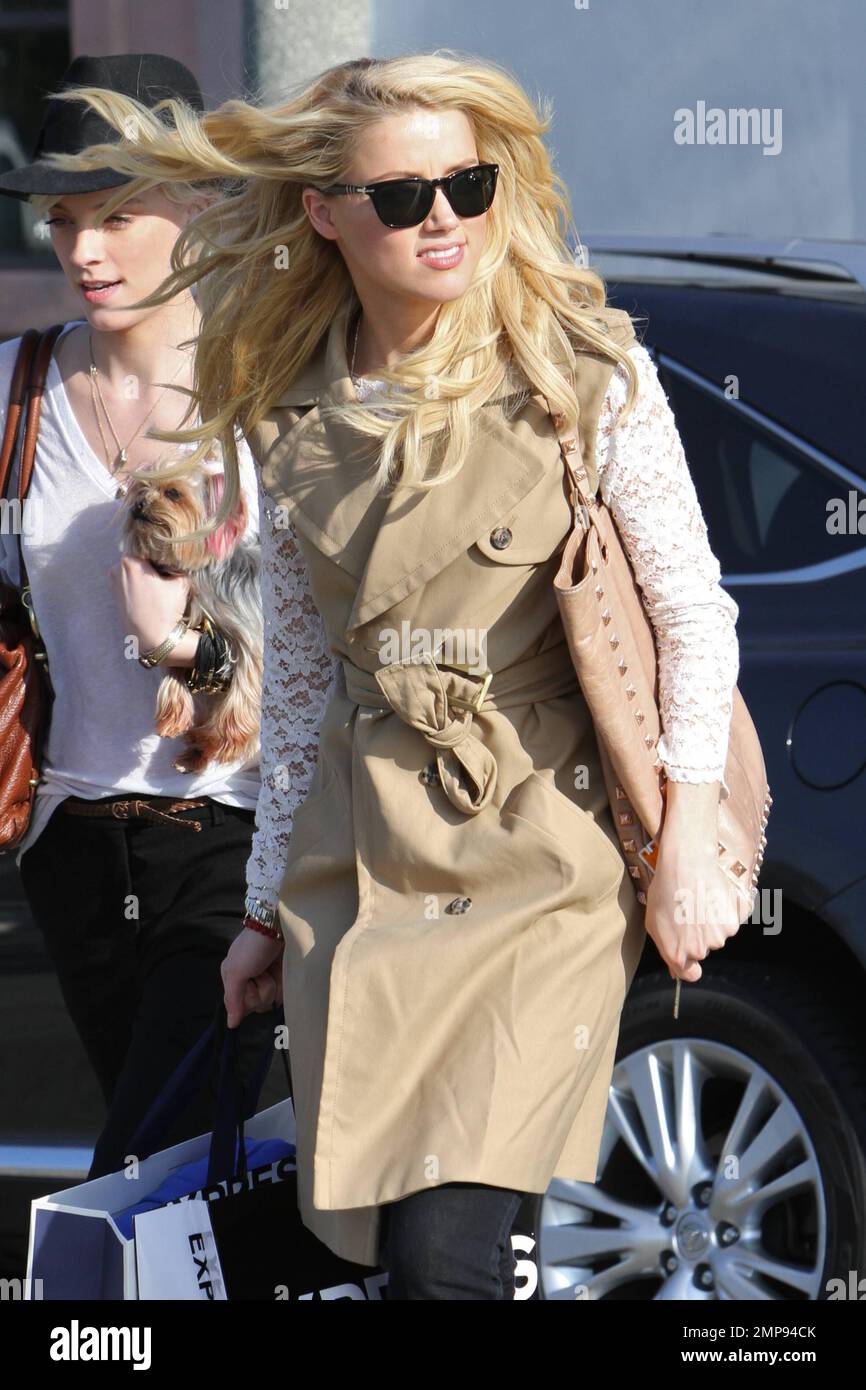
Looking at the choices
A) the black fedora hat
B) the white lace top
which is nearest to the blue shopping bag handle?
the white lace top

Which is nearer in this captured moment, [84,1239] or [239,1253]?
[239,1253]

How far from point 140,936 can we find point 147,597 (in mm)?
543

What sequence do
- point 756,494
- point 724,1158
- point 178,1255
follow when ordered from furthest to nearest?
1. point 756,494
2. point 724,1158
3. point 178,1255

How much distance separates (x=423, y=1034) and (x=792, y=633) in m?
1.40

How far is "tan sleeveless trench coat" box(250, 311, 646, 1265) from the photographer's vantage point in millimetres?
2227

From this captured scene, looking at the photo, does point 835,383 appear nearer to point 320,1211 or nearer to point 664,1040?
point 664,1040

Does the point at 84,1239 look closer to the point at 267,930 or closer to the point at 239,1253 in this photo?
the point at 239,1253

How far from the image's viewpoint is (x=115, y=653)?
299cm

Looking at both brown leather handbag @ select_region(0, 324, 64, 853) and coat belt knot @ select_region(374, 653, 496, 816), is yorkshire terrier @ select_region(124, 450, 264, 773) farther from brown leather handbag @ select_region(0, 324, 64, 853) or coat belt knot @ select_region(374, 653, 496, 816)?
coat belt knot @ select_region(374, 653, 496, 816)

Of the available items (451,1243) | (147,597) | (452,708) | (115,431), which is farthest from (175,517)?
(451,1243)

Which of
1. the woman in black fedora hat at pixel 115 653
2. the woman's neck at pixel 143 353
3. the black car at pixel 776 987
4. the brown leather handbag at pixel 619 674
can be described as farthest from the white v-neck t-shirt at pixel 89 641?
the black car at pixel 776 987

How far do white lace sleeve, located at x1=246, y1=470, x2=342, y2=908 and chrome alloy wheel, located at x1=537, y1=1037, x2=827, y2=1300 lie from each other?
1.05 m

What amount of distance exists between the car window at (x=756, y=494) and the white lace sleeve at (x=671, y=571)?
1205 mm

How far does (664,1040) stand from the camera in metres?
3.38
